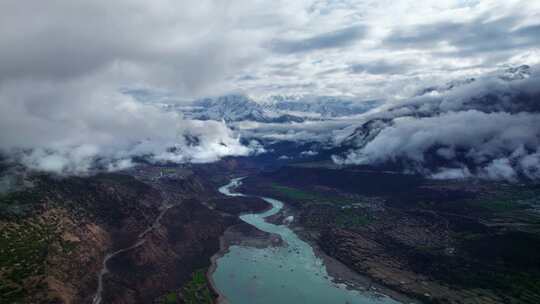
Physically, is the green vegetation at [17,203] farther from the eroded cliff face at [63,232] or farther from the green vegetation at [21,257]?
the green vegetation at [21,257]

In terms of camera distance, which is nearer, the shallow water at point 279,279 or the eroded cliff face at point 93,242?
the eroded cliff face at point 93,242

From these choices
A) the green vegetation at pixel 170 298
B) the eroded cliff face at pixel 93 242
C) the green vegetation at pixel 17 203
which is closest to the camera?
the eroded cliff face at pixel 93 242

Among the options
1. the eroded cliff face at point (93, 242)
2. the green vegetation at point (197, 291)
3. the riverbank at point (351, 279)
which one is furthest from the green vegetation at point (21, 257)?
the riverbank at point (351, 279)

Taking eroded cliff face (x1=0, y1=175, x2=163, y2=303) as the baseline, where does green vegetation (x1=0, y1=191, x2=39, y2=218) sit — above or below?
above

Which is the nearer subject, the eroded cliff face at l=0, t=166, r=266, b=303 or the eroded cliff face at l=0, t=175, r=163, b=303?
the eroded cliff face at l=0, t=175, r=163, b=303

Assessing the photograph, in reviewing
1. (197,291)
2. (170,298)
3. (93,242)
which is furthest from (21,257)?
(197,291)

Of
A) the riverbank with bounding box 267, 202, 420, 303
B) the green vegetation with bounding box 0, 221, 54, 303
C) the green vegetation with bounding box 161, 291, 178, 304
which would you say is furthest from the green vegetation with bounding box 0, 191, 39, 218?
the riverbank with bounding box 267, 202, 420, 303

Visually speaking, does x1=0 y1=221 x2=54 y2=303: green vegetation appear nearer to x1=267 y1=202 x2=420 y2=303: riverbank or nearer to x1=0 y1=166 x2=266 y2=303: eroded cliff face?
x1=0 y1=166 x2=266 y2=303: eroded cliff face
